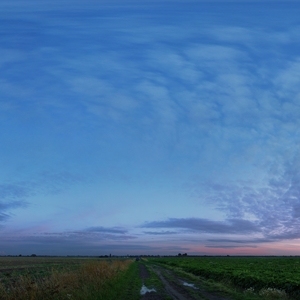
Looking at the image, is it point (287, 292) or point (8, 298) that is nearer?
point (8, 298)

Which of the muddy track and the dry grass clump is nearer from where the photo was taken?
the dry grass clump

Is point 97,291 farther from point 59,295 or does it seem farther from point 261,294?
point 261,294

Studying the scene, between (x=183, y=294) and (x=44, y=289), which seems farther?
(x=183, y=294)

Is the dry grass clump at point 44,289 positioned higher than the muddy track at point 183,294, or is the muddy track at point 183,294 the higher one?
the dry grass clump at point 44,289

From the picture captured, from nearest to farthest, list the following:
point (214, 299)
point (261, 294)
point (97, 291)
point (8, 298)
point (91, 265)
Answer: point (8, 298)
point (97, 291)
point (214, 299)
point (261, 294)
point (91, 265)

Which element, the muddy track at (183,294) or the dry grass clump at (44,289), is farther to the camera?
the muddy track at (183,294)

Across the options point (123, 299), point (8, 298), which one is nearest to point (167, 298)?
point (123, 299)

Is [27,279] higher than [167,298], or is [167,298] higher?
[27,279]

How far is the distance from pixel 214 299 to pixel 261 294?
377 cm

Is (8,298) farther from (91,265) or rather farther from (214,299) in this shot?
(91,265)

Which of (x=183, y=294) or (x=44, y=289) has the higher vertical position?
(x=44, y=289)

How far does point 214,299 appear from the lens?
2034 cm

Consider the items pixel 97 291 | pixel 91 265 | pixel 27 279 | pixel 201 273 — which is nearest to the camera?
pixel 27 279

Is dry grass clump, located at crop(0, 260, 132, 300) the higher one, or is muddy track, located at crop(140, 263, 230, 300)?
dry grass clump, located at crop(0, 260, 132, 300)
